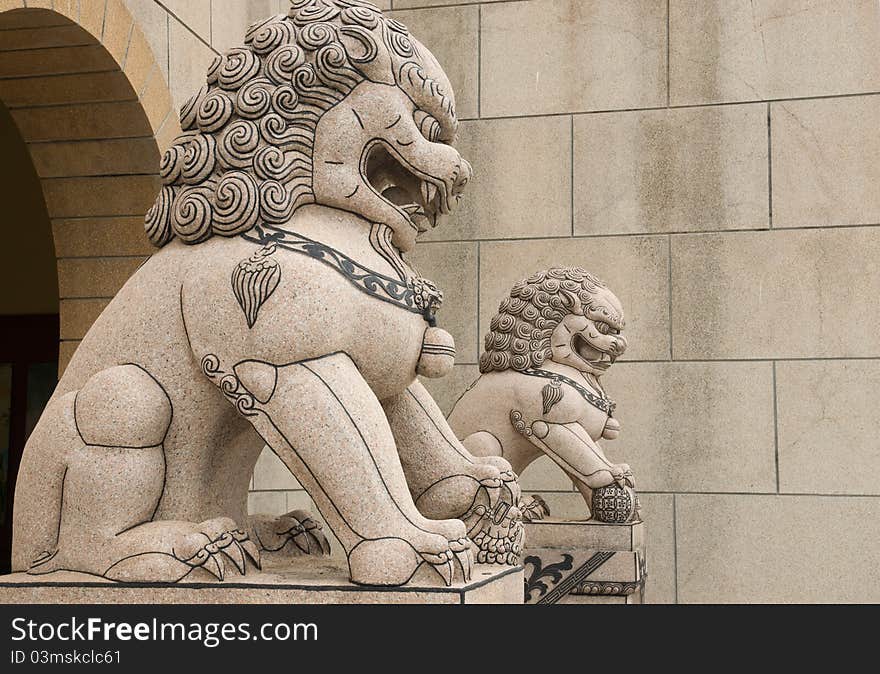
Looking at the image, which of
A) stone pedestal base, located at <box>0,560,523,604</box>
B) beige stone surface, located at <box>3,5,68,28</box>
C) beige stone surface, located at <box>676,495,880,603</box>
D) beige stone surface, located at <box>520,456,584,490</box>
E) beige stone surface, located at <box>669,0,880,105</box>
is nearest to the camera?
stone pedestal base, located at <box>0,560,523,604</box>

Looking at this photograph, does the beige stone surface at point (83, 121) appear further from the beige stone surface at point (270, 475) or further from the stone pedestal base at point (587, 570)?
the stone pedestal base at point (587, 570)

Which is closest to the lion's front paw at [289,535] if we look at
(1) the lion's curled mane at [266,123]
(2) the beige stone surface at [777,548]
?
(1) the lion's curled mane at [266,123]

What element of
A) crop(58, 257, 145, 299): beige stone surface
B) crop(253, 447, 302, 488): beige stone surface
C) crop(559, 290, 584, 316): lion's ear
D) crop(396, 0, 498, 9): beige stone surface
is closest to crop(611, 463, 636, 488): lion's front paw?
crop(559, 290, 584, 316): lion's ear

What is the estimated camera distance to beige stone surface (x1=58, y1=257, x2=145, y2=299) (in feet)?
15.9

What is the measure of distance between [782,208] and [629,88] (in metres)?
1.16

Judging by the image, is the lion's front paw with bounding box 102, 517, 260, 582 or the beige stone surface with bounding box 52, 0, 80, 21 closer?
the lion's front paw with bounding box 102, 517, 260, 582

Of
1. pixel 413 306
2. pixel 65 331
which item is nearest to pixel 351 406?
pixel 413 306

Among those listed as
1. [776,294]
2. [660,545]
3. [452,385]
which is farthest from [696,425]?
[452,385]

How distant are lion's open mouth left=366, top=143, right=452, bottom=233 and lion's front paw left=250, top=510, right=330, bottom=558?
0.78 m

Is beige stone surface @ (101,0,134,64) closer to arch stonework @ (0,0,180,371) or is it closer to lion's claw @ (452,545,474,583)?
arch stonework @ (0,0,180,371)

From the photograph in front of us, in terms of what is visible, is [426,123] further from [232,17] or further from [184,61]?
[232,17]

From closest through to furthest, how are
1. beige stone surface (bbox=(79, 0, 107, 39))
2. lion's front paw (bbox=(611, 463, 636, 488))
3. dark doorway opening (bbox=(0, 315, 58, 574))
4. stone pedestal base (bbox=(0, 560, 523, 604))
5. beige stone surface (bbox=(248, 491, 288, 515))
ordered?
1. stone pedestal base (bbox=(0, 560, 523, 604))
2. beige stone surface (bbox=(79, 0, 107, 39))
3. lion's front paw (bbox=(611, 463, 636, 488))
4. beige stone surface (bbox=(248, 491, 288, 515))
5. dark doorway opening (bbox=(0, 315, 58, 574))

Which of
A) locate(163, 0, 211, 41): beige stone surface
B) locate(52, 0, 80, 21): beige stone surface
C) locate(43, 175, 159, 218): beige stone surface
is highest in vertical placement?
locate(163, 0, 211, 41): beige stone surface

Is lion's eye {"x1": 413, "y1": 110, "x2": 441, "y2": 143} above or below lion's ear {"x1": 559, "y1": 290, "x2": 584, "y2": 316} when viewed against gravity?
above
